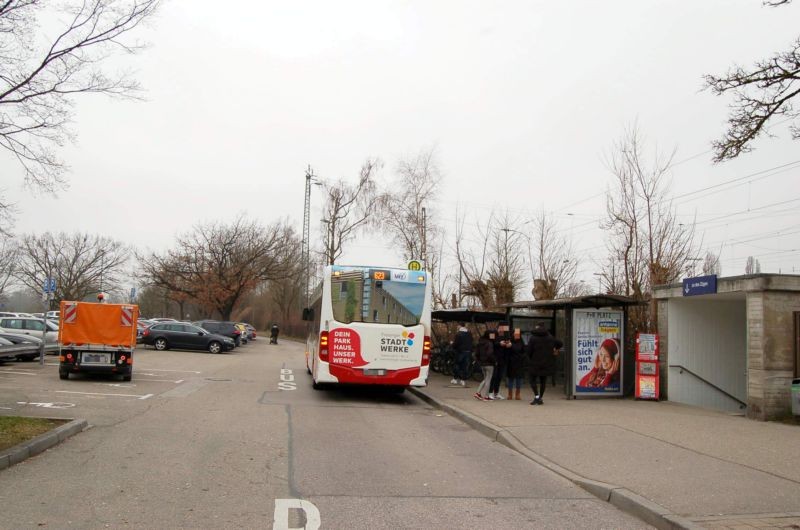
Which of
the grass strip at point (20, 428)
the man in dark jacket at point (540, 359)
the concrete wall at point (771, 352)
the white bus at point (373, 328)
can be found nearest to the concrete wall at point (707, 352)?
the concrete wall at point (771, 352)

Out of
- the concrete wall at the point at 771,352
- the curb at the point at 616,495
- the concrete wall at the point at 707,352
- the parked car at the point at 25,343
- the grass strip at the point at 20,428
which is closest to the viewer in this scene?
the curb at the point at 616,495

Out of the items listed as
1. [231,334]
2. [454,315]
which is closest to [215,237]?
[231,334]

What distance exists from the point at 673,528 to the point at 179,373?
18076 millimetres

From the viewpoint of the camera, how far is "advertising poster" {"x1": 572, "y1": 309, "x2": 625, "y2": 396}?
1522 cm

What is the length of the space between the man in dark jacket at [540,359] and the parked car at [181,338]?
969 inches

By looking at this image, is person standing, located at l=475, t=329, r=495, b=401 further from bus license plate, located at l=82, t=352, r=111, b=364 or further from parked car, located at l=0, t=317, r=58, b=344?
parked car, located at l=0, t=317, r=58, b=344

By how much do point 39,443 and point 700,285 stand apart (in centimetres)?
1236

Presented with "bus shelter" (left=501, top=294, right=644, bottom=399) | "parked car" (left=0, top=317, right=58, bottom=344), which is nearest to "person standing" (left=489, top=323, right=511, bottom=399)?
Result: "bus shelter" (left=501, top=294, right=644, bottom=399)

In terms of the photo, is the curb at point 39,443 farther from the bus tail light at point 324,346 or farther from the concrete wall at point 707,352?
the concrete wall at point 707,352

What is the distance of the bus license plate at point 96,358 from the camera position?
17.0 meters

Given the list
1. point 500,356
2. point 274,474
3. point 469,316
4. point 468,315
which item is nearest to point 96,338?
point 500,356

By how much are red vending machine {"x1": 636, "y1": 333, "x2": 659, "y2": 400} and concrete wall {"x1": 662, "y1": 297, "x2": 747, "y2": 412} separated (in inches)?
18.0

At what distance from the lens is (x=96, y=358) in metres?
17.1

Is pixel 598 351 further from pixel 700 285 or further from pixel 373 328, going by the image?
pixel 373 328
